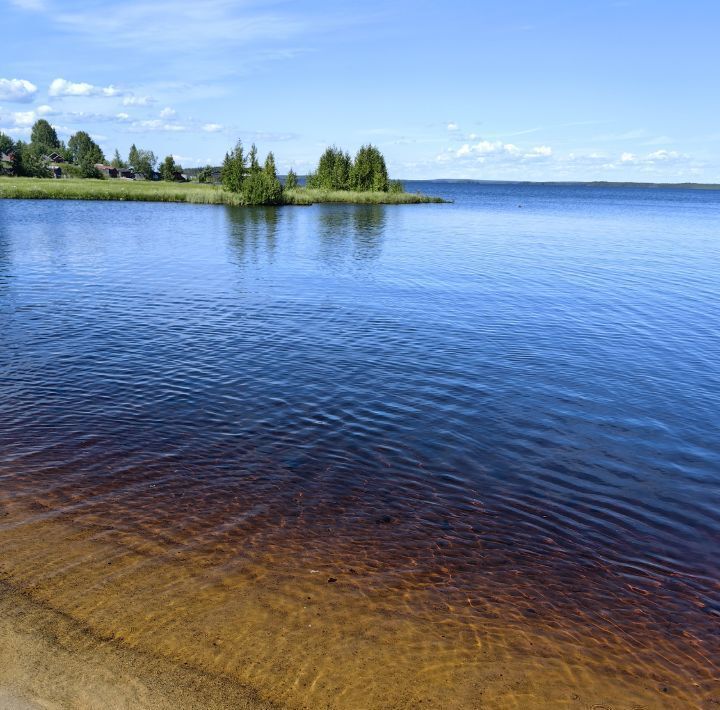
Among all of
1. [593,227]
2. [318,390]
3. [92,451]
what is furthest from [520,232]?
[92,451]

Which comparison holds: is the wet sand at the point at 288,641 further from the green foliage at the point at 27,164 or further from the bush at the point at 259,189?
the green foliage at the point at 27,164

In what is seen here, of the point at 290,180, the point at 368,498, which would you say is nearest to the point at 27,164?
the point at 290,180

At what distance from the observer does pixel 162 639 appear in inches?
344

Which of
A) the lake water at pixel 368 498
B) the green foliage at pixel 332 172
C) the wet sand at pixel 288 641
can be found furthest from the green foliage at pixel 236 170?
the wet sand at pixel 288 641

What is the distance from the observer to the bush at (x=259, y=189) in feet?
373

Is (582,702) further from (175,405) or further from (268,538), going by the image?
(175,405)

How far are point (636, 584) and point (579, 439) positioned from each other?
6535 mm

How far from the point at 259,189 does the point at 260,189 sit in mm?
202

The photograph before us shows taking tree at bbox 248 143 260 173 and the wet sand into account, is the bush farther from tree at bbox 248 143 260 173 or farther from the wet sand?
the wet sand

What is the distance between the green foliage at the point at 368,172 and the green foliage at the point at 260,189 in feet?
157

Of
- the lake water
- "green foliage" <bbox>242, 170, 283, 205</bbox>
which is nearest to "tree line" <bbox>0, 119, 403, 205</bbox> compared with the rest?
"green foliage" <bbox>242, 170, 283, 205</bbox>

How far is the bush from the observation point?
11369 cm

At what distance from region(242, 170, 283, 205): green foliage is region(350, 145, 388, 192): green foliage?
47811 mm

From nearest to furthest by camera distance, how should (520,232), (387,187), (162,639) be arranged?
(162,639)
(520,232)
(387,187)
